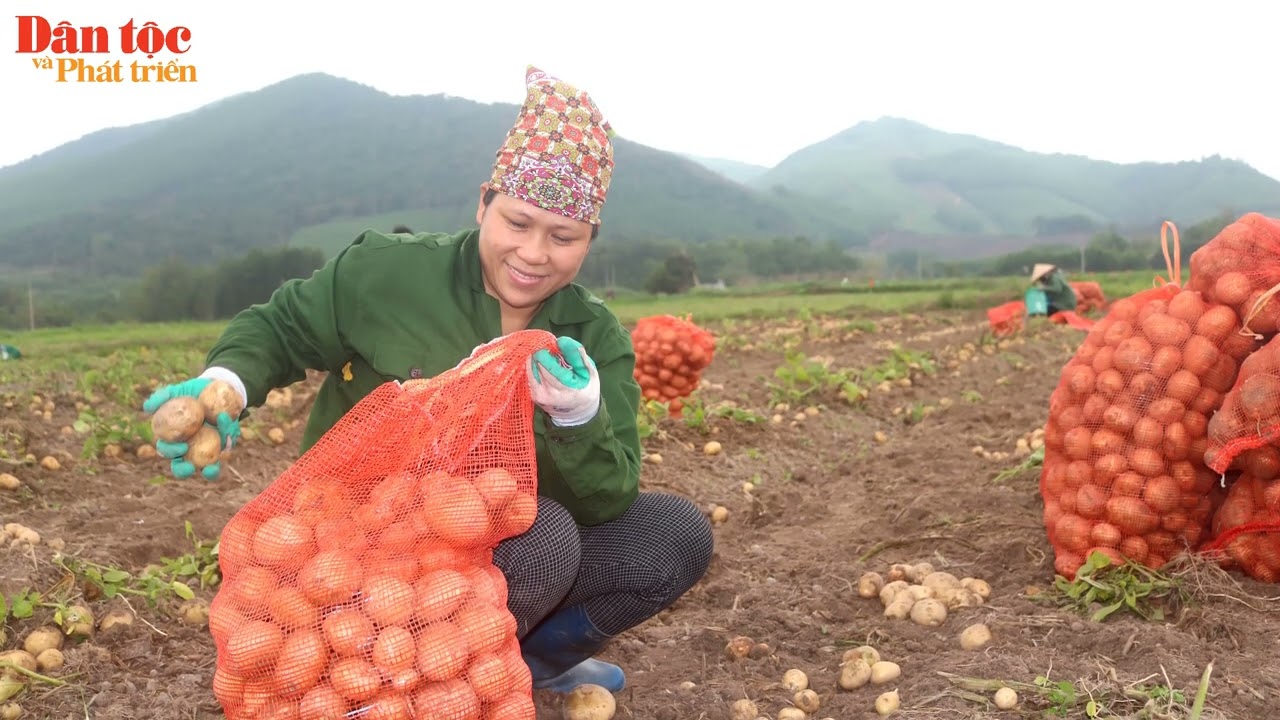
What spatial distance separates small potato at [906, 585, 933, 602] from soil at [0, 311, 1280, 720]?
14cm

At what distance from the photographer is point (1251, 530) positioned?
272 centimetres

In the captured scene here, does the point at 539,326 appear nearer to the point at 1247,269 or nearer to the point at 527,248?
the point at 527,248

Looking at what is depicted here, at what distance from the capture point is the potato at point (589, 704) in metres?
2.34

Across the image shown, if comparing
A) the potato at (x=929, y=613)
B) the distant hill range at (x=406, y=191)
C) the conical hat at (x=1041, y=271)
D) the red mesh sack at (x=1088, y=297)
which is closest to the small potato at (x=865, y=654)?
the potato at (x=929, y=613)

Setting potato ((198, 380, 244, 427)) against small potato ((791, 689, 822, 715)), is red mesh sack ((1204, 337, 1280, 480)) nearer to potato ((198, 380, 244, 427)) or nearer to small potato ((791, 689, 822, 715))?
small potato ((791, 689, 822, 715))

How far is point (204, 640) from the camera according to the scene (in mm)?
2803

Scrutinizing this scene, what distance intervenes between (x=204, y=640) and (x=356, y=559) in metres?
1.44

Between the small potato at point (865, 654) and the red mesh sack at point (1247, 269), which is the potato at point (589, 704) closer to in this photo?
the small potato at point (865, 654)

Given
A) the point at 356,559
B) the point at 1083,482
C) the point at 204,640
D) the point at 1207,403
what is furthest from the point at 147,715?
the point at 1207,403

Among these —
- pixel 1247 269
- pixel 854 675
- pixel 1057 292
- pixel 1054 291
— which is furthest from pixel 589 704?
pixel 1057 292

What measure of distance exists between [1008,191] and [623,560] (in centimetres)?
13007

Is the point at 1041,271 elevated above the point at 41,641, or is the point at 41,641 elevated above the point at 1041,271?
the point at 1041,271

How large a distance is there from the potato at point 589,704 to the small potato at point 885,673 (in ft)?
2.29

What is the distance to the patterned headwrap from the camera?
2.31 metres
